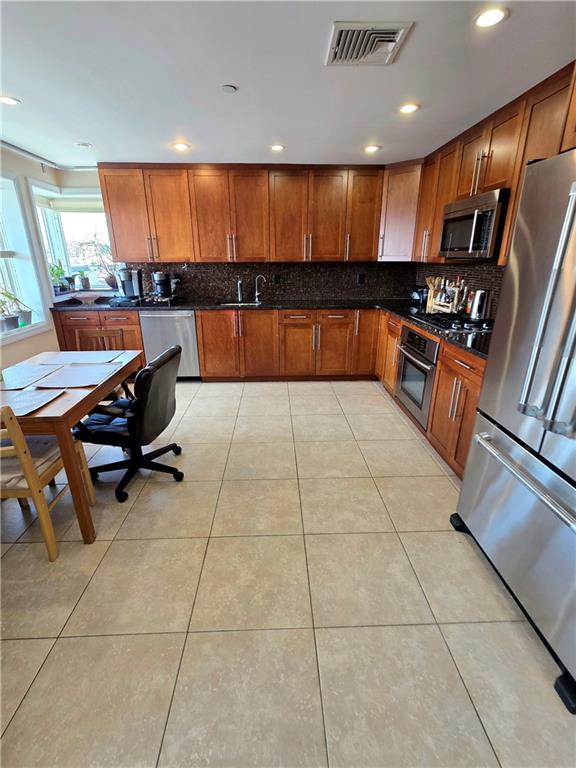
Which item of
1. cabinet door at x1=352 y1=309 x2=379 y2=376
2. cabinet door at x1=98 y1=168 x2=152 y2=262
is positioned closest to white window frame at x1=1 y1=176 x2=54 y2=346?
cabinet door at x1=98 y1=168 x2=152 y2=262

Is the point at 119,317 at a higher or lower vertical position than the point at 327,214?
lower

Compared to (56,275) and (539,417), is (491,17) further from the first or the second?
(56,275)

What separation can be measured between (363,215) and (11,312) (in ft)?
13.1

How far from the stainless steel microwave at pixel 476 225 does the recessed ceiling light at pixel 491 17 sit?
98 centimetres

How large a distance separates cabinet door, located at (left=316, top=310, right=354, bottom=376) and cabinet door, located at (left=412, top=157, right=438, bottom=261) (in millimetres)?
965

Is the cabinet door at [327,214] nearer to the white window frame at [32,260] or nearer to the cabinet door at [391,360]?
the cabinet door at [391,360]

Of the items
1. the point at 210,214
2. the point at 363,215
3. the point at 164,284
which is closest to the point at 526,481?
the point at 363,215

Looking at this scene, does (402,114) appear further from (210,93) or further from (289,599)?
(289,599)

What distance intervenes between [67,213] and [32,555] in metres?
4.33

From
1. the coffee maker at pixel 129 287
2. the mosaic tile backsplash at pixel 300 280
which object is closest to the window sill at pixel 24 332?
the coffee maker at pixel 129 287

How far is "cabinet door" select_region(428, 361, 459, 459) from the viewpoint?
244cm

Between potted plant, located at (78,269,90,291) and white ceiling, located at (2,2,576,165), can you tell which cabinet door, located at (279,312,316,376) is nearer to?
white ceiling, located at (2,2,576,165)

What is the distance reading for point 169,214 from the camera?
13.0 feet

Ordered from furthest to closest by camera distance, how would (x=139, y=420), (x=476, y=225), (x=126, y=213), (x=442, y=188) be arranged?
(x=126, y=213), (x=442, y=188), (x=476, y=225), (x=139, y=420)
